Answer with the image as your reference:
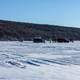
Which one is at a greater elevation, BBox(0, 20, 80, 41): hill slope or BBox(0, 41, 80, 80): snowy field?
BBox(0, 20, 80, 41): hill slope

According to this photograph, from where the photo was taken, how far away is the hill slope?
168 ft

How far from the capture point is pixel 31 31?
58.1m

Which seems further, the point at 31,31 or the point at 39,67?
the point at 31,31

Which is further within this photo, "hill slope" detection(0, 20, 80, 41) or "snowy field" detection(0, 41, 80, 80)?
"hill slope" detection(0, 20, 80, 41)

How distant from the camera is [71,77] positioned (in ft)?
16.6

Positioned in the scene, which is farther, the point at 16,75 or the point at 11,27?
the point at 11,27

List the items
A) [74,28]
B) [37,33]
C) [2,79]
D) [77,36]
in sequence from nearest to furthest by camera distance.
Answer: [2,79], [37,33], [77,36], [74,28]

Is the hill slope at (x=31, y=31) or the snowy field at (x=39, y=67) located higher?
the hill slope at (x=31, y=31)

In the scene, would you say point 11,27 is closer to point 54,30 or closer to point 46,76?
point 54,30

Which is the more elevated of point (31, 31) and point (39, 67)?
point (31, 31)

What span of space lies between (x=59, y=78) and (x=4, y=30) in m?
48.0

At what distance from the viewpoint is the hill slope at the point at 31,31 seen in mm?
51344

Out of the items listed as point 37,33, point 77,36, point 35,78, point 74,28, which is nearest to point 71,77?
point 35,78

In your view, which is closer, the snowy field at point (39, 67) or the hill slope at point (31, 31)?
the snowy field at point (39, 67)
